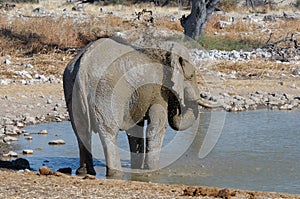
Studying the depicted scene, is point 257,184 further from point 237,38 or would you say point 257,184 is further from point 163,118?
point 237,38

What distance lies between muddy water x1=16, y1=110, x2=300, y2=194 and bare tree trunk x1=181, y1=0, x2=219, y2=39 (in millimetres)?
14444

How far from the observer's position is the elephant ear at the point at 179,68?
1016cm

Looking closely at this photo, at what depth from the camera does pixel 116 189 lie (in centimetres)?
828

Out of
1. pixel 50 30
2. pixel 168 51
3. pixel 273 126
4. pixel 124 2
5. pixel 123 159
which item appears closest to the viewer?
pixel 168 51

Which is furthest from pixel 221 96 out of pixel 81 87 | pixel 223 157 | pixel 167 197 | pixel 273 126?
pixel 167 197

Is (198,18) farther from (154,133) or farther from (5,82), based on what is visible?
(154,133)

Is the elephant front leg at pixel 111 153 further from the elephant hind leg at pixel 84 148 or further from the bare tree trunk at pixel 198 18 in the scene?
the bare tree trunk at pixel 198 18

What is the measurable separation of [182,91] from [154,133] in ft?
2.25

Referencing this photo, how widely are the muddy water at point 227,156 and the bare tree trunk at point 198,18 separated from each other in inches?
569

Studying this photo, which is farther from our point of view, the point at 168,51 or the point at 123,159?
the point at 123,159

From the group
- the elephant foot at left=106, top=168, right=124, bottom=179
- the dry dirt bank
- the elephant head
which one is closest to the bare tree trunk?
the elephant head

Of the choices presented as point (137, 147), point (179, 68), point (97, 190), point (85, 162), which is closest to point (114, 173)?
point (85, 162)

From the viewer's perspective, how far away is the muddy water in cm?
1025

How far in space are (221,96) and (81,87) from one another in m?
8.97
